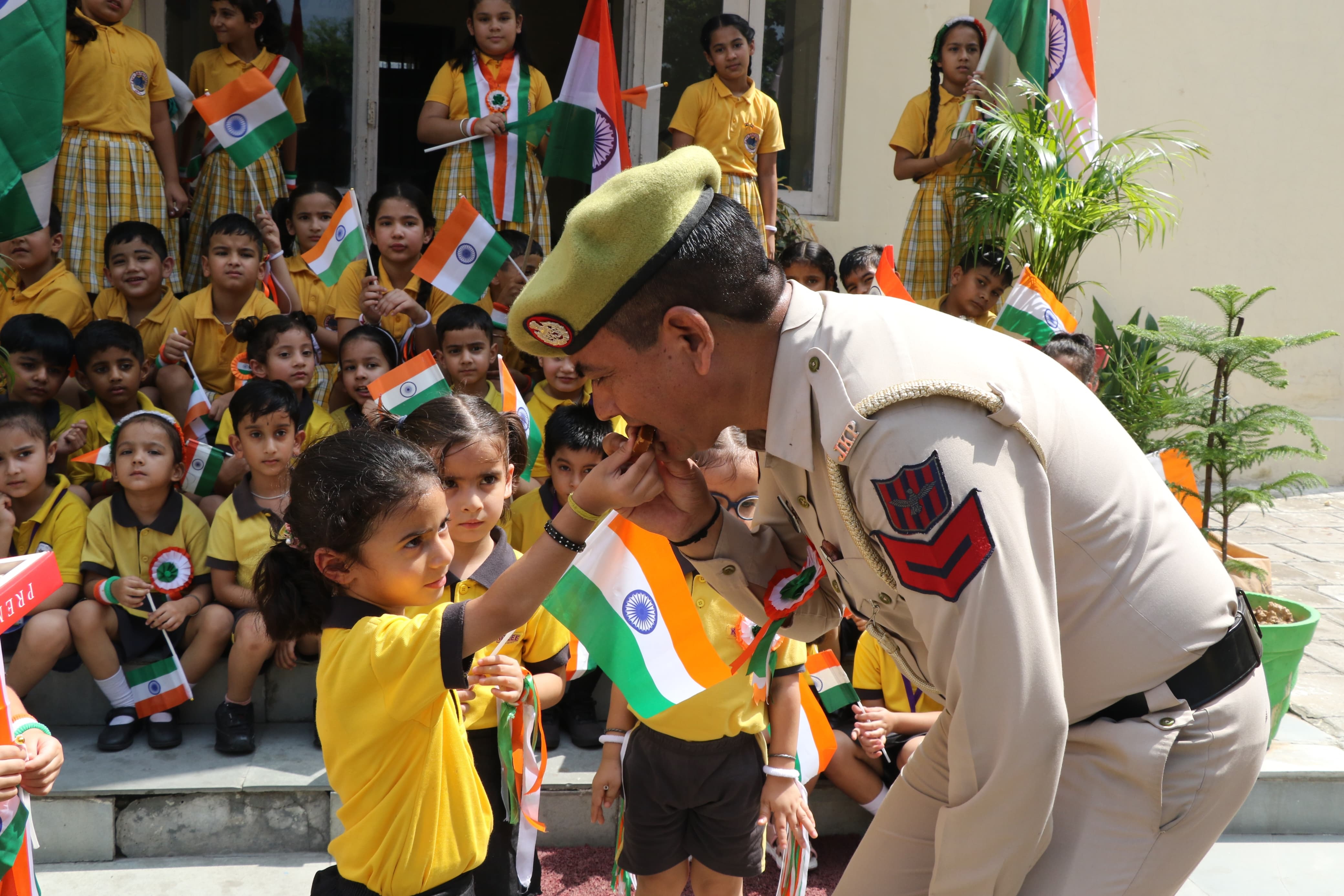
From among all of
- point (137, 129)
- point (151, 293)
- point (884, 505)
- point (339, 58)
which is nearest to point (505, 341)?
point (151, 293)

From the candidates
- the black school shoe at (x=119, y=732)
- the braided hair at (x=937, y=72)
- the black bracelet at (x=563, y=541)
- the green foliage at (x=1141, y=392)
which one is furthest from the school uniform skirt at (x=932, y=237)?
the black bracelet at (x=563, y=541)

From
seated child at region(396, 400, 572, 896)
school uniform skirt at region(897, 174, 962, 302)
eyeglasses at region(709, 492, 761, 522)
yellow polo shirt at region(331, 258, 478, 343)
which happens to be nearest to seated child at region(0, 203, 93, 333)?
yellow polo shirt at region(331, 258, 478, 343)

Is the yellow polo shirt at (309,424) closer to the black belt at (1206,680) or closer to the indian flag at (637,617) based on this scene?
the indian flag at (637,617)

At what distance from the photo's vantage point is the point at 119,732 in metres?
3.64

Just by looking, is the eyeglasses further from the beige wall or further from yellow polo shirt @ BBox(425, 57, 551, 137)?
the beige wall

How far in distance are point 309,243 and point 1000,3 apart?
13.4 ft

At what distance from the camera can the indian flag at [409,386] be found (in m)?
3.78

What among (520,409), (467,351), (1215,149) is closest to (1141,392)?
(520,409)

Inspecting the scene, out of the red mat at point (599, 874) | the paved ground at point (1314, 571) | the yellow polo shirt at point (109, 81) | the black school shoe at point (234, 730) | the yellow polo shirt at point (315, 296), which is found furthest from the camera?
the yellow polo shirt at point (315, 296)

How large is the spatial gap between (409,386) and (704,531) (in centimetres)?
209

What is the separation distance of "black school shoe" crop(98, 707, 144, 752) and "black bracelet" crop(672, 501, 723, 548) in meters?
2.57

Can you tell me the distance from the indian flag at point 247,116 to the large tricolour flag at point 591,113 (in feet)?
4.46

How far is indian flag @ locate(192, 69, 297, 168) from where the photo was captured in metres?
5.40

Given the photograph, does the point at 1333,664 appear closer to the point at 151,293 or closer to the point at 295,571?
the point at 295,571
